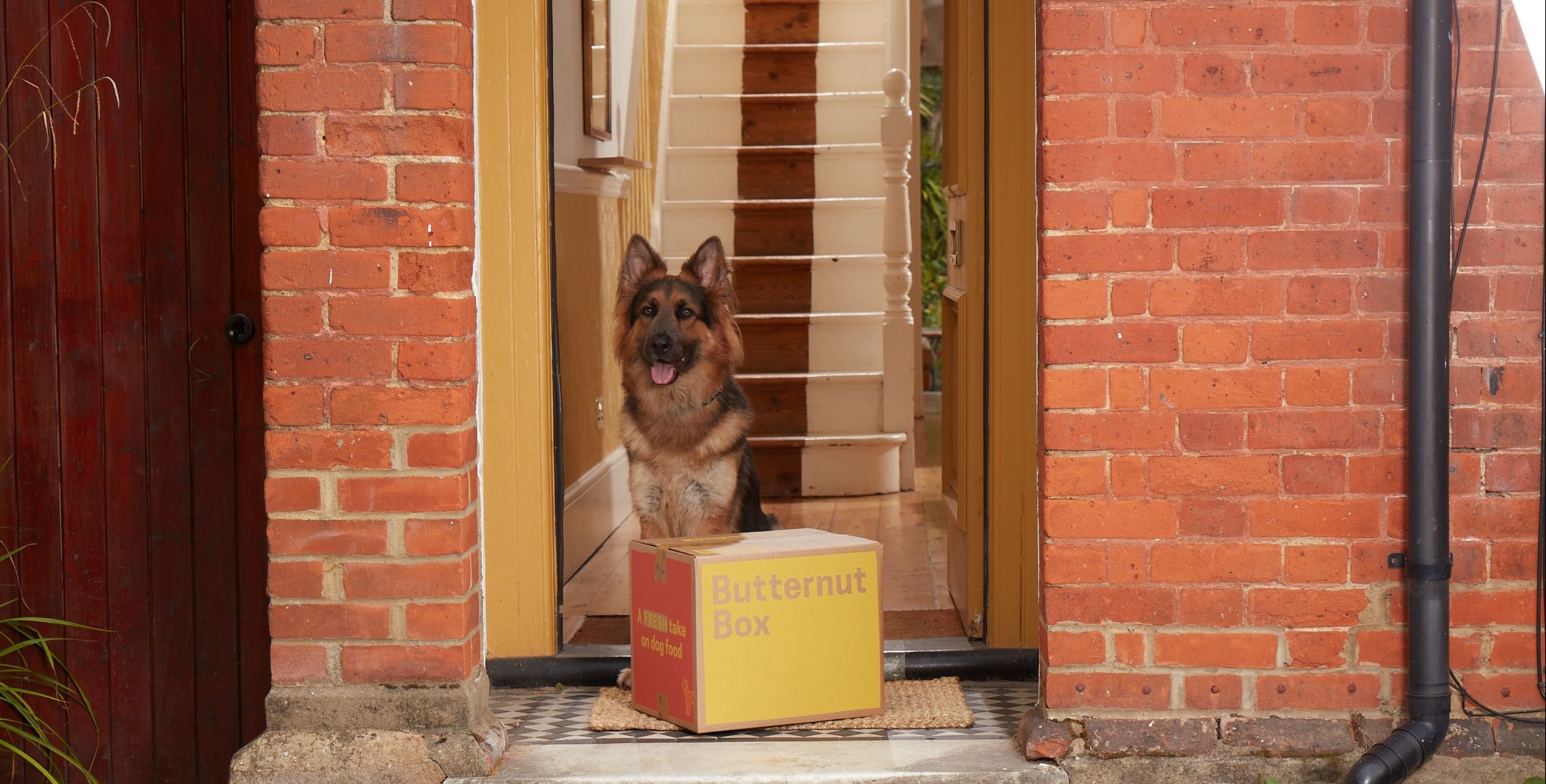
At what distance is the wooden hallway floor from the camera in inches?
148

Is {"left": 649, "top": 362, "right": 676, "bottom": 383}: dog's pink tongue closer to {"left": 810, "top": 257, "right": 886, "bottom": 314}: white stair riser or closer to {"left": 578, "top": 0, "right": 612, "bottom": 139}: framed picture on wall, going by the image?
{"left": 578, "top": 0, "right": 612, "bottom": 139}: framed picture on wall

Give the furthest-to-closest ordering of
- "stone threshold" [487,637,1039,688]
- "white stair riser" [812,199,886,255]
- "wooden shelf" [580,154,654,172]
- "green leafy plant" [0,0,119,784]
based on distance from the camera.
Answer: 1. "white stair riser" [812,199,886,255]
2. "wooden shelf" [580,154,654,172]
3. "stone threshold" [487,637,1039,688]
4. "green leafy plant" [0,0,119,784]

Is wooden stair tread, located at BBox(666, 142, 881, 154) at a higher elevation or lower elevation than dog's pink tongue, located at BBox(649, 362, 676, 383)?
higher

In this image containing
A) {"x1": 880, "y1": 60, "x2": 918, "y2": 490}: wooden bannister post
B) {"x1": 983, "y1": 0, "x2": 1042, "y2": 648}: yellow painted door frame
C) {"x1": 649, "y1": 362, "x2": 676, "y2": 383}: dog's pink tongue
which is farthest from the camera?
{"x1": 880, "y1": 60, "x2": 918, "y2": 490}: wooden bannister post

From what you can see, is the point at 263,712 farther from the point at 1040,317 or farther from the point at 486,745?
the point at 1040,317

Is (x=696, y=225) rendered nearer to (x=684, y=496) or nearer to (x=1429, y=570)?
(x=684, y=496)

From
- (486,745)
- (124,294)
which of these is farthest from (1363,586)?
(124,294)

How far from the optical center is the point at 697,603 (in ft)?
9.09

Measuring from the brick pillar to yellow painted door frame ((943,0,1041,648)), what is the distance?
1.25 metres

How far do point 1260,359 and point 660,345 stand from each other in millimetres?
1834

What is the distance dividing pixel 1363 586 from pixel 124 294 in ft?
8.97

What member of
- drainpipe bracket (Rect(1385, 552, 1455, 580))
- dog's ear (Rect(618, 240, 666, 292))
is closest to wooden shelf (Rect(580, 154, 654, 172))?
dog's ear (Rect(618, 240, 666, 292))

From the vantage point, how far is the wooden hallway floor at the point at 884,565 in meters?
3.77

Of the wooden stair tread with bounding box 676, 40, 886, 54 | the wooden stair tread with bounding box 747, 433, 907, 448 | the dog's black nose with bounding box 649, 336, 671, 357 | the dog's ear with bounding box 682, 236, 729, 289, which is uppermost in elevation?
the wooden stair tread with bounding box 676, 40, 886, 54
